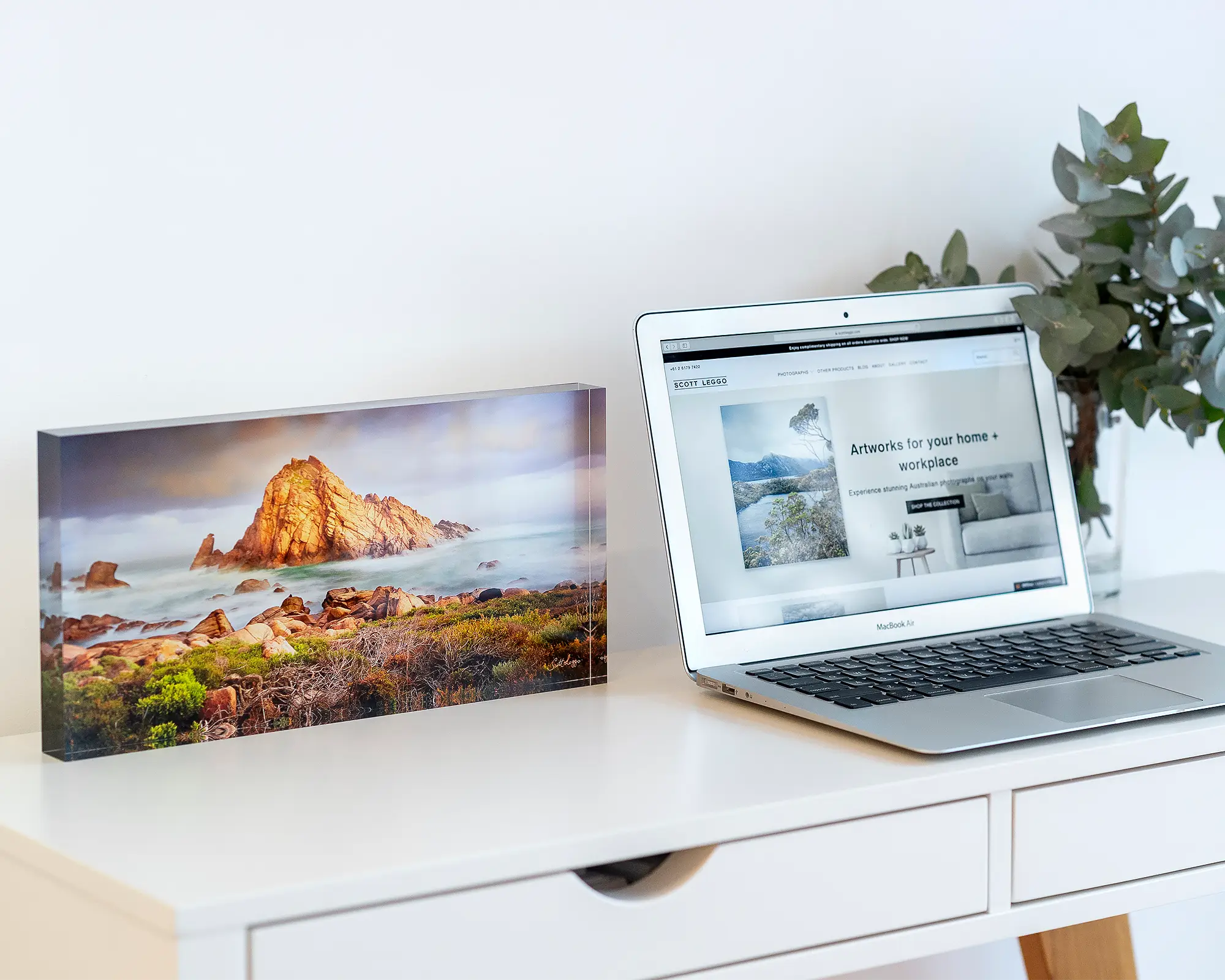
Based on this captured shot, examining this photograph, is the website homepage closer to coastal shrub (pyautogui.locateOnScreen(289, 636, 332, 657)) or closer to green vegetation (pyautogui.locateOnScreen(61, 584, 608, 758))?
green vegetation (pyautogui.locateOnScreen(61, 584, 608, 758))

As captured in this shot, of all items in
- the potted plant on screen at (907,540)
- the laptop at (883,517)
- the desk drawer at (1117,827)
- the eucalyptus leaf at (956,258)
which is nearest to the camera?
the desk drawer at (1117,827)

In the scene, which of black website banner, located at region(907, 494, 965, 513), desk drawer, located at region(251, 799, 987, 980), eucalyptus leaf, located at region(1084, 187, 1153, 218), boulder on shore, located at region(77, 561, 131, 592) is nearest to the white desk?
desk drawer, located at region(251, 799, 987, 980)

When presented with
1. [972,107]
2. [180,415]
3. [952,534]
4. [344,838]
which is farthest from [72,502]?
[972,107]

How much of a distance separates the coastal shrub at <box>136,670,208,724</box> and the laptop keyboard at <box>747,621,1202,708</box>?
1.18 feet

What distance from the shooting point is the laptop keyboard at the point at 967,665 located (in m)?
0.83

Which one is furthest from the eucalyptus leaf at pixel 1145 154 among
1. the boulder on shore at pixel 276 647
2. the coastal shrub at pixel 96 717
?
the coastal shrub at pixel 96 717

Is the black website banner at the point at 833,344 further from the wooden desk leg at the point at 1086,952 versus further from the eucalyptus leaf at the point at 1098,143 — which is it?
the wooden desk leg at the point at 1086,952

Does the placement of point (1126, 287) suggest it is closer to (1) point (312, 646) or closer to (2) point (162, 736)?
(1) point (312, 646)

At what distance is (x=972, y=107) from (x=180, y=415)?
2.46ft

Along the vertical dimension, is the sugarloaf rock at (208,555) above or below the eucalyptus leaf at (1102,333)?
below

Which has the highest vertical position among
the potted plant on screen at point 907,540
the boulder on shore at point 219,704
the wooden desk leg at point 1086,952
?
the potted plant on screen at point 907,540

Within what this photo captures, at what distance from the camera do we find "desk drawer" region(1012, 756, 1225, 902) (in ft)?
2.48

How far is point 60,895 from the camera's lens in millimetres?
638

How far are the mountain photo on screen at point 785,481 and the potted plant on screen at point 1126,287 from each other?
207mm
